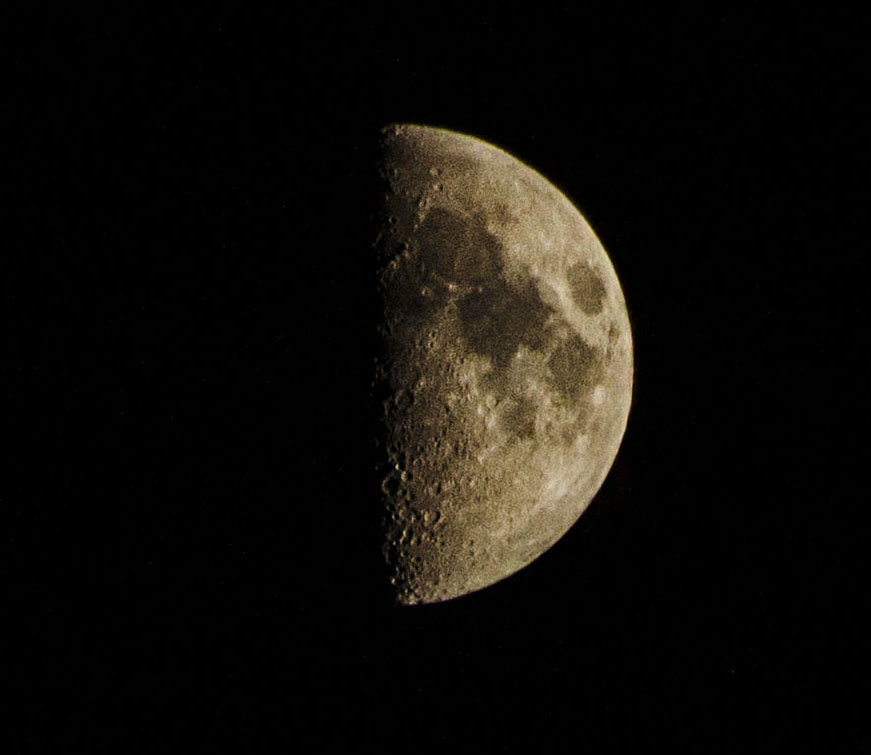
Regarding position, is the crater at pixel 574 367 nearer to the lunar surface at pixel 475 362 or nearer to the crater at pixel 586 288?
the lunar surface at pixel 475 362

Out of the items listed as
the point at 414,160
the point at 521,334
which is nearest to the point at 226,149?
the point at 414,160

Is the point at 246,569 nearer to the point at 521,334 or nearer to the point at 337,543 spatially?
the point at 337,543

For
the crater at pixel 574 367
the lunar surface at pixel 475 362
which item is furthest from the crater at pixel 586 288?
the crater at pixel 574 367

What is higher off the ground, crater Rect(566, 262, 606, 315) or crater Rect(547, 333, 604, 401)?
crater Rect(566, 262, 606, 315)

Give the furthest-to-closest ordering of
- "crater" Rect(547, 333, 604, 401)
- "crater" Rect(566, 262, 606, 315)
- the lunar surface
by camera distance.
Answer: "crater" Rect(566, 262, 606, 315) → "crater" Rect(547, 333, 604, 401) → the lunar surface

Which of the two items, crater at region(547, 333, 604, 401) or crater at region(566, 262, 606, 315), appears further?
crater at region(566, 262, 606, 315)

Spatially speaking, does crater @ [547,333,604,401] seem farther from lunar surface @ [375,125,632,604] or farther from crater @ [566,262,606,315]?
crater @ [566,262,606,315]

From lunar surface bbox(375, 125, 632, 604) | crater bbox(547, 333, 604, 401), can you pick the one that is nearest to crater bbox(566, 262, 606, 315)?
lunar surface bbox(375, 125, 632, 604)

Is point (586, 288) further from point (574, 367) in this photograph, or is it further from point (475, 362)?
point (475, 362)
